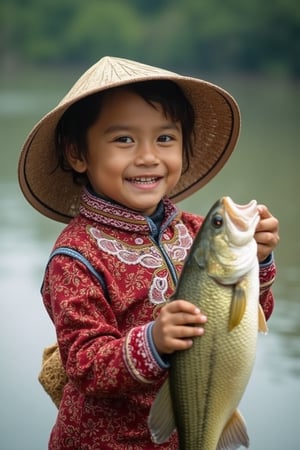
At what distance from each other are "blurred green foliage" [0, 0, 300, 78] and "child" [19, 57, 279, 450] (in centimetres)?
2261

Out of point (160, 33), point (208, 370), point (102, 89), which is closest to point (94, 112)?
point (102, 89)

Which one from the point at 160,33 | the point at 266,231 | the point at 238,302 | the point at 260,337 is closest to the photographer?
the point at 238,302

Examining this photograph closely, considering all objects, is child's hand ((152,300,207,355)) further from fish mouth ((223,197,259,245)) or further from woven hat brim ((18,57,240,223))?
woven hat brim ((18,57,240,223))

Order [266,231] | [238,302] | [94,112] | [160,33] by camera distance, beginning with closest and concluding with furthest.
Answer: [238,302]
[266,231]
[94,112]
[160,33]

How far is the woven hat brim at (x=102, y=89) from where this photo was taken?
2.32 metres

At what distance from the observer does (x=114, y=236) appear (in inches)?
91.2

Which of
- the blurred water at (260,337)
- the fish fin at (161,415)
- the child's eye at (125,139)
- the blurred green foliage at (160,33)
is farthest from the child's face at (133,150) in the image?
the blurred green foliage at (160,33)

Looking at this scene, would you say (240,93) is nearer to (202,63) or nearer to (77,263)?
(202,63)

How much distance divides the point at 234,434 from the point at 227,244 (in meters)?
0.41

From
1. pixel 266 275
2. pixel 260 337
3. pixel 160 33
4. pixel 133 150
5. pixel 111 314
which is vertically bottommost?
pixel 111 314

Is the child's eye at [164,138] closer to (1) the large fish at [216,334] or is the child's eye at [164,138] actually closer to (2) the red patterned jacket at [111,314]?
(2) the red patterned jacket at [111,314]

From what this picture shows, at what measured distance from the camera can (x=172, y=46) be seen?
96.1 feet

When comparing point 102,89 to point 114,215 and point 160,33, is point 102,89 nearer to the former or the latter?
point 114,215

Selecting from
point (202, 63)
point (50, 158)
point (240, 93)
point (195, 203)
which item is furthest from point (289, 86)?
point (50, 158)
